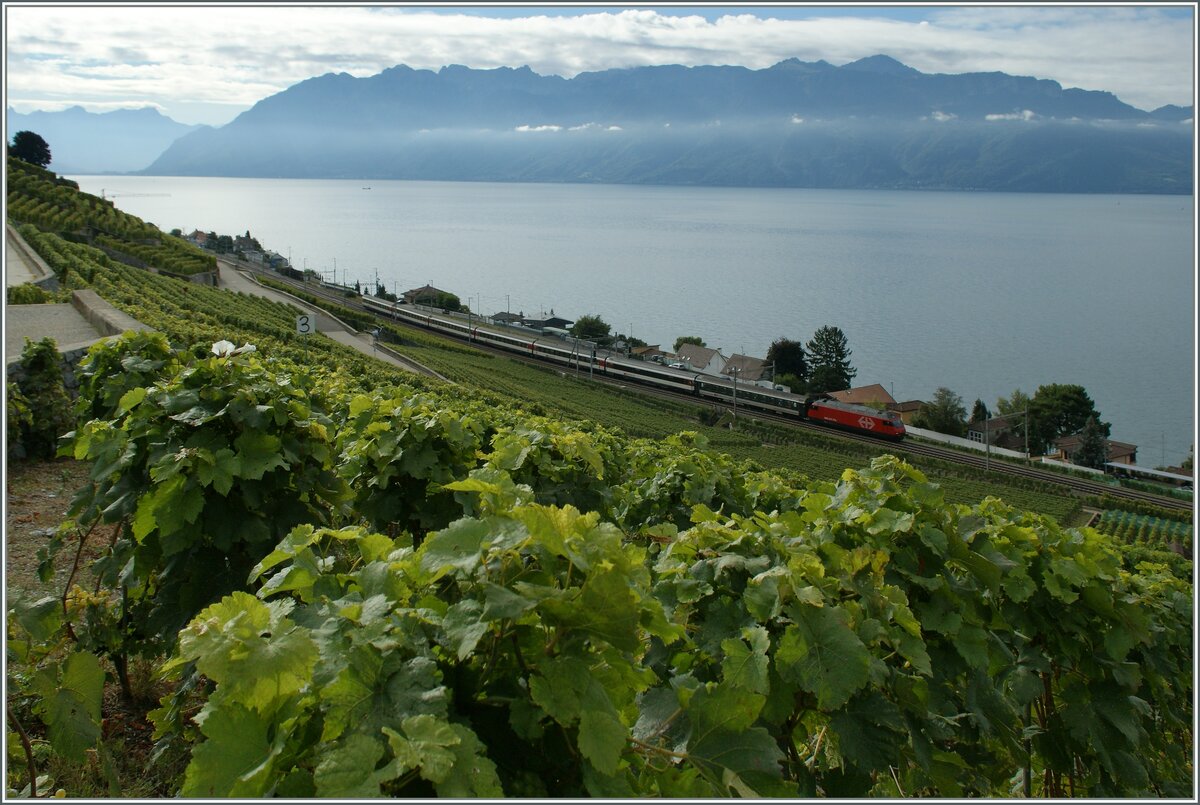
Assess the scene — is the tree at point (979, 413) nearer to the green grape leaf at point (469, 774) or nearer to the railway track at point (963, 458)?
the railway track at point (963, 458)

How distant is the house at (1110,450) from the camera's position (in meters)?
56.1

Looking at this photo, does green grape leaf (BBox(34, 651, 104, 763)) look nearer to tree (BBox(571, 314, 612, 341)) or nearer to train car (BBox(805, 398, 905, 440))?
train car (BBox(805, 398, 905, 440))

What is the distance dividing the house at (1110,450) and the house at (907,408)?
34.1 ft

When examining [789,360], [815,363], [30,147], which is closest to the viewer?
[30,147]

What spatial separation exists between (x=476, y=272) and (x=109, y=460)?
4846 inches

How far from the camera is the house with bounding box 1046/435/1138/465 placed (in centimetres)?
5606

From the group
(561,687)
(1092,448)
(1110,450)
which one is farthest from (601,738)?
(1110,450)

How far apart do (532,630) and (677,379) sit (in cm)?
5593

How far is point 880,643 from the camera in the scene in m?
2.67

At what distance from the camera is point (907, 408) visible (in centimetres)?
6569

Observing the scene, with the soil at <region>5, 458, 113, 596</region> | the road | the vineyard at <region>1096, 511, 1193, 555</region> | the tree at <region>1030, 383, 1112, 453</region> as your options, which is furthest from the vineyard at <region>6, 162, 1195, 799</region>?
the tree at <region>1030, 383, 1112, 453</region>

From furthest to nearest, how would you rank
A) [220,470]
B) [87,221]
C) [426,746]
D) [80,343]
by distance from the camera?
[87,221]
[80,343]
[220,470]
[426,746]

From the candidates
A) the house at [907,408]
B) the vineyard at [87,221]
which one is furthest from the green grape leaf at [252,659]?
the house at [907,408]

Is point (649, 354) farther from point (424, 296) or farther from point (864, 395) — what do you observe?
point (424, 296)
